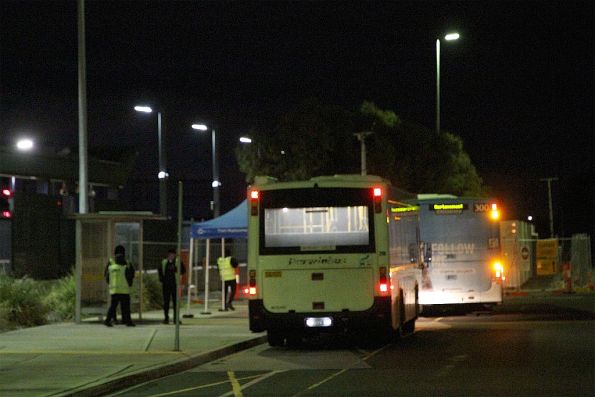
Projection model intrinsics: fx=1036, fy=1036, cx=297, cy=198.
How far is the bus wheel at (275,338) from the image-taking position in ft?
66.1

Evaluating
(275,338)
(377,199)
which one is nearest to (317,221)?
(377,199)

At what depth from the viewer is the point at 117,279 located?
75.0ft

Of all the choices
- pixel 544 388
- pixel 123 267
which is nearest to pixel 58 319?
pixel 123 267

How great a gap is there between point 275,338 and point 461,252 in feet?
28.1

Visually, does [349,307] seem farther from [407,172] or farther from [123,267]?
[407,172]

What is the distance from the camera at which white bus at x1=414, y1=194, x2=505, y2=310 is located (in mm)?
27203

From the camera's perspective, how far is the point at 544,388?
43.2 ft

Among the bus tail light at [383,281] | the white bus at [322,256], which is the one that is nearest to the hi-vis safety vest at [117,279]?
the white bus at [322,256]

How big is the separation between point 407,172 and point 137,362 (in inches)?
1267

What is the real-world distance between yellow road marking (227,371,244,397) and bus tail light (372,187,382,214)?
463 centimetres

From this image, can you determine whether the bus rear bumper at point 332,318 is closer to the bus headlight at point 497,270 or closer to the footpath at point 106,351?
the footpath at point 106,351

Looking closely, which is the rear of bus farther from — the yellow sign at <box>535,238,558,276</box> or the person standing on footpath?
the yellow sign at <box>535,238,558,276</box>

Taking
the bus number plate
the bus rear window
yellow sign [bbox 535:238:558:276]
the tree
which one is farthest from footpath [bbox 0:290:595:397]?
the tree

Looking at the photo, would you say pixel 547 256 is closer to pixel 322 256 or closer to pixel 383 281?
pixel 383 281
